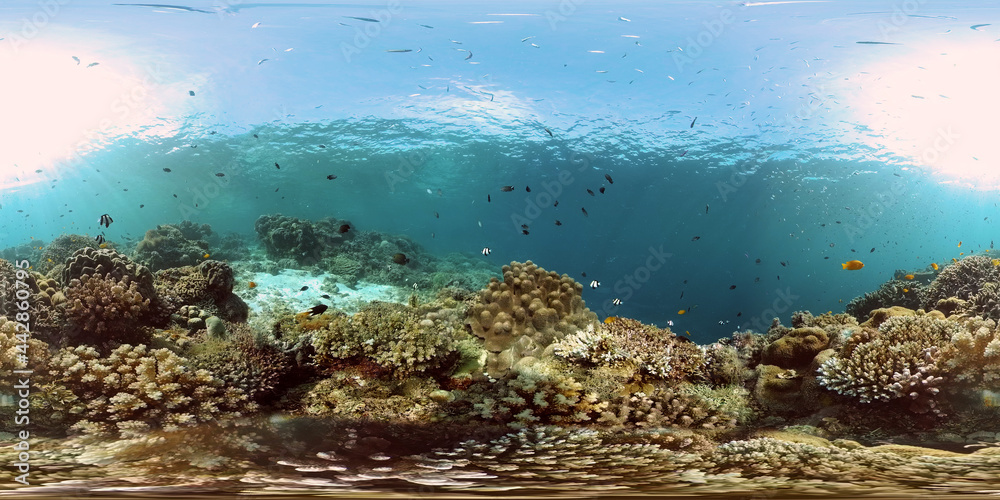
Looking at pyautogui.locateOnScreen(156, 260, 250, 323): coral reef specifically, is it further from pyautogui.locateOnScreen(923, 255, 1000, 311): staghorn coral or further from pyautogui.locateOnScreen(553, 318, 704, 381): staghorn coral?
pyautogui.locateOnScreen(923, 255, 1000, 311): staghorn coral

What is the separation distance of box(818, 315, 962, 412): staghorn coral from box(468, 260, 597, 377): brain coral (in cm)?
253

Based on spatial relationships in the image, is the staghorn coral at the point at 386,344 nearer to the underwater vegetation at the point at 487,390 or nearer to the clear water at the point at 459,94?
the underwater vegetation at the point at 487,390

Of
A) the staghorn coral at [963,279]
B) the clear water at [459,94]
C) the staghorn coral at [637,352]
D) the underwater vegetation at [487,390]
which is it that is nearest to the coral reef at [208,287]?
the underwater vegetation at [487,390]

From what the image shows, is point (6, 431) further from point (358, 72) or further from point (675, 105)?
point (675, 105)

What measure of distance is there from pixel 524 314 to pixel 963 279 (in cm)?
557

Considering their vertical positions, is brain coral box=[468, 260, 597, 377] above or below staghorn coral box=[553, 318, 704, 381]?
above

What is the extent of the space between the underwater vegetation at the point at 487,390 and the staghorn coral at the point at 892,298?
1407 mm

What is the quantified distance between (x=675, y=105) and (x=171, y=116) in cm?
895

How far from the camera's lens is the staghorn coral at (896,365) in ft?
13.1

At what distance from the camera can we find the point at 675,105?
9391 mm


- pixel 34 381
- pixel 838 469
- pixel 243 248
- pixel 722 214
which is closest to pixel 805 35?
pixel 838 469

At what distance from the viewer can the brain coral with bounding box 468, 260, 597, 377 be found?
5.23 metres

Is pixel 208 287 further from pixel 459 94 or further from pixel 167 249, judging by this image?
pixel 459 94

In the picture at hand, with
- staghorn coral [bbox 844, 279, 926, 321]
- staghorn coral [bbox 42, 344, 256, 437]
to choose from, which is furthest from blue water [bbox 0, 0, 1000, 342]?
staghorn coral [bbox 42, 344, 256, 437]
